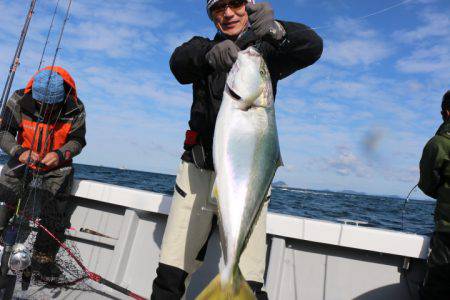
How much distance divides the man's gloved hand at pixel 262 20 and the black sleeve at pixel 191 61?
15.7 inches

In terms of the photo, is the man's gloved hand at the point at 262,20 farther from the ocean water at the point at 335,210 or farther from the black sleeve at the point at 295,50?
the ocean water at the point at 335,210

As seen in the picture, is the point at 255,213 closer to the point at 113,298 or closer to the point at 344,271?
the point at 344,271

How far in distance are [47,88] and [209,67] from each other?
98.6 inches

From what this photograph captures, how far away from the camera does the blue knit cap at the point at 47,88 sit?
4.08 meters

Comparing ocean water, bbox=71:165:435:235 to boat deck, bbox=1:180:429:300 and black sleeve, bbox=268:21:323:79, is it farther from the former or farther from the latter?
black sleeve, bbox=268:21:323:79

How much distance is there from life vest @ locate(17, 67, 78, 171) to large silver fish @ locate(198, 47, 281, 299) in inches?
113

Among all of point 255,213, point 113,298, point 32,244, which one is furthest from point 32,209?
point 255,213

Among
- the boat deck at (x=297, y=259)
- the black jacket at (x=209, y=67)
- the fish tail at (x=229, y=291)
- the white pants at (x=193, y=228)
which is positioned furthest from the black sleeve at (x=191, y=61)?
the boat deck at (x=297, y=259)

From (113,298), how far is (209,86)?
2.45m

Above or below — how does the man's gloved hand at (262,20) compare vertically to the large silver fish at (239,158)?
above

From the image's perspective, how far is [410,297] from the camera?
3.54 metres

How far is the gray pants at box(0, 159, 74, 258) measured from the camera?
4113 mm

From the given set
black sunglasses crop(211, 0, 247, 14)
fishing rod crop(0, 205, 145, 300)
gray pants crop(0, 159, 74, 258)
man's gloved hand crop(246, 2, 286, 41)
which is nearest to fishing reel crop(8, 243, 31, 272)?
fishing rod crop(0, 205, 145, 300)

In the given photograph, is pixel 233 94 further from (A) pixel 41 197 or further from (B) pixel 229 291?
(A) pixel 41 197
